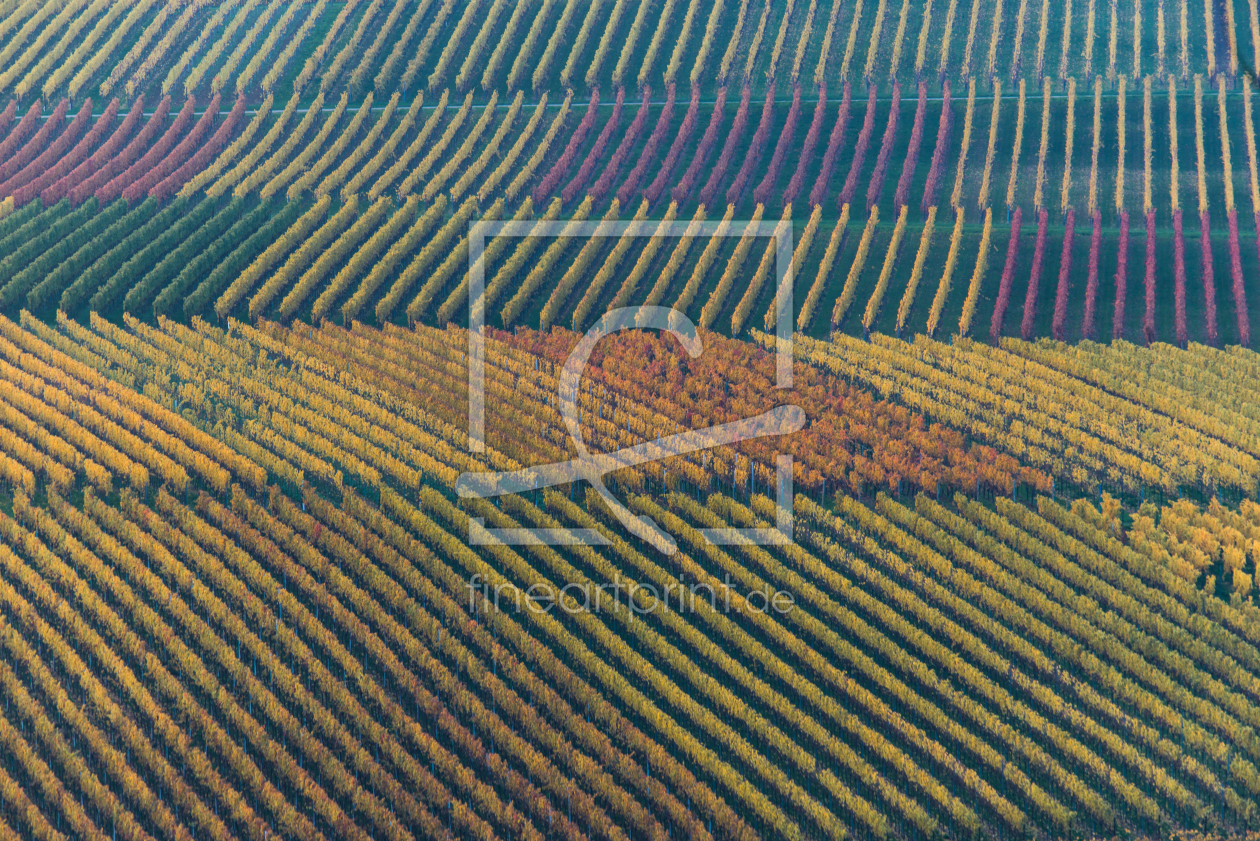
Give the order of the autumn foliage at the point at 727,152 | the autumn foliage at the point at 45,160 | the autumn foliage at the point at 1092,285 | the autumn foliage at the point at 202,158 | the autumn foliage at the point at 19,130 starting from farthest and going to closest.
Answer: the autumn foliage at the point at 19,130 < the autumn foliage at the point at 45,160 < the autumn foliage at the point at 202,158 < the autumn foliage at the point at 727,152 < the autumn foliage at the point at 1092,285

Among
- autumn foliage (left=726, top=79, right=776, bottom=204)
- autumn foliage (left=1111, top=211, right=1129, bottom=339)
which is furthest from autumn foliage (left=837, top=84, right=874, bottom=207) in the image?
autumn foliage (left=1111, top=211, right=1129, bottom=339)

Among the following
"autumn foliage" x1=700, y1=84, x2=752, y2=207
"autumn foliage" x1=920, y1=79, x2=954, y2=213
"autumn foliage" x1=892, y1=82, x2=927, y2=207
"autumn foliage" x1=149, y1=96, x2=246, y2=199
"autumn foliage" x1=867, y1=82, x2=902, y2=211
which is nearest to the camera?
"autumn foliage" x1=920, y1=79, x2=954, y2=213

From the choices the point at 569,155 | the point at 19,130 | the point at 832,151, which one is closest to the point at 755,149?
the point at 832,151

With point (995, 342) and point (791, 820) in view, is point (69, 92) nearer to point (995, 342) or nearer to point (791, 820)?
point (995, 342)

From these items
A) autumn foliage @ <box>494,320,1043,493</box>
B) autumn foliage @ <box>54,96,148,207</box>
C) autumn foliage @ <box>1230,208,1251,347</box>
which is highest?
autumn foliage @ <box>54,96,148,207</box>

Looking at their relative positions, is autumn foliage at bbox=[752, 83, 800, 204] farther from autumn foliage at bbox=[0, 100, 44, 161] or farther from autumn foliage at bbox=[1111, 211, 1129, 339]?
autumn foliage at bbox=[0, 100, 44, 161]

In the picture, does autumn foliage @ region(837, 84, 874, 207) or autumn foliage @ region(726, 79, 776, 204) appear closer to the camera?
autumn foliage @ region(837, 84, 874, 207)

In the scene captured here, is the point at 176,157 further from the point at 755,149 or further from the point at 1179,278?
the point at 1179,278

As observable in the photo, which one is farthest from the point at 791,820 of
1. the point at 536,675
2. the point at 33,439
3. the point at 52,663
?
the point at 33,439

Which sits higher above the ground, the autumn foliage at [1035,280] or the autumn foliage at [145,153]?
the autumn foliage at [145,153]

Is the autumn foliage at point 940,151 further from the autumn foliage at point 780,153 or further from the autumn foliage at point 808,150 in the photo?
the autumn foliage at point 780,153

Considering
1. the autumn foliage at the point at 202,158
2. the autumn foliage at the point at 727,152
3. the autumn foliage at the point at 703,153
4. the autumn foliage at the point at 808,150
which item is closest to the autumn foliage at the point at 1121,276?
the autumn foliage at the point at 808,150
